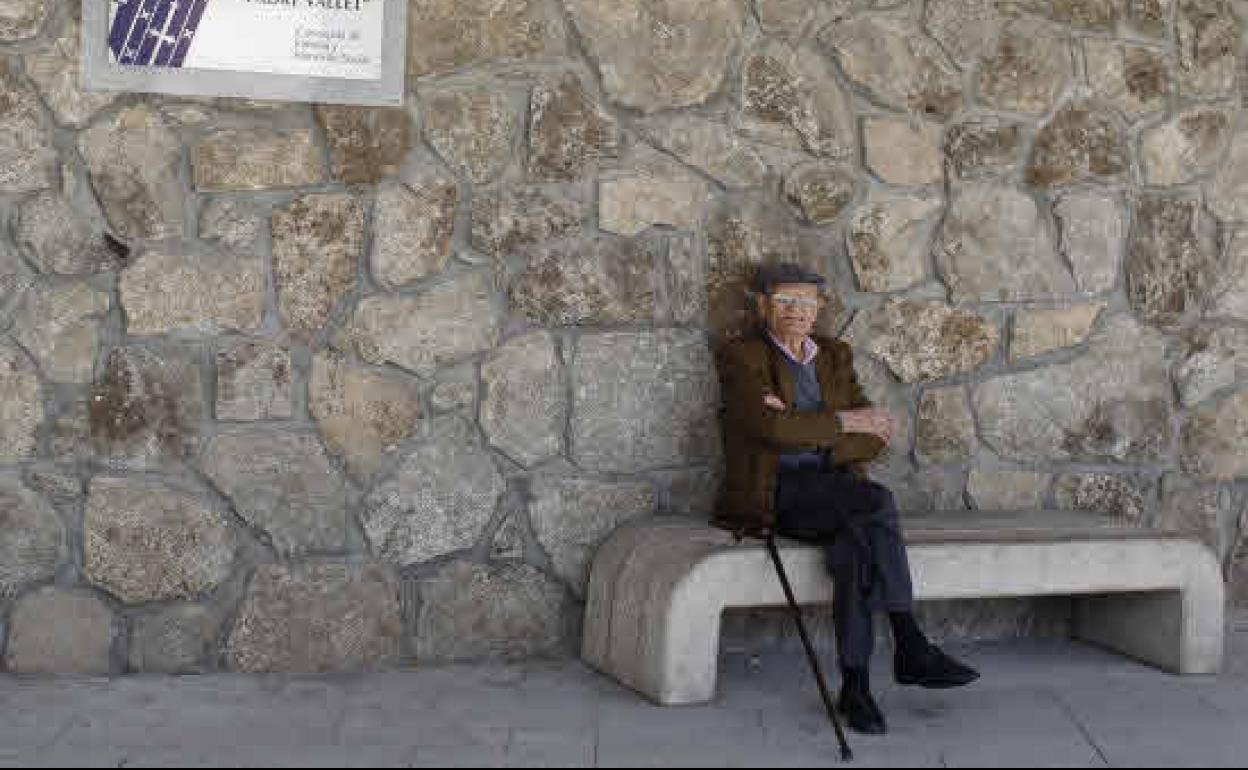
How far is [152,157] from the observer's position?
3.81m

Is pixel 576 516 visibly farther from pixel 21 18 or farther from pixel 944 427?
pixel 21 18

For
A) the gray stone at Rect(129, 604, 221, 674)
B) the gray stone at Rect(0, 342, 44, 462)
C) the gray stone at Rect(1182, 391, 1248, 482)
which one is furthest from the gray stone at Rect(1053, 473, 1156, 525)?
the gray stone at Rect(0, 342, 44, 462)

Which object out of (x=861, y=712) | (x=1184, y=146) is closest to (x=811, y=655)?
(x=861, y=712)

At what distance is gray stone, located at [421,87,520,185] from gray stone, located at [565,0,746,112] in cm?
33

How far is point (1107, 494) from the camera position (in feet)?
15.0

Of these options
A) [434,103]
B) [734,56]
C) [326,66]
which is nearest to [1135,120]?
[734,56]

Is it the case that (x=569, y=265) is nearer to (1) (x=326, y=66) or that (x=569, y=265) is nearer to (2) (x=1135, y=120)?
(1) (x=326, y=66)

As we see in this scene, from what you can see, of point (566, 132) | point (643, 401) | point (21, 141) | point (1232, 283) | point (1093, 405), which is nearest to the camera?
point (21, 141)

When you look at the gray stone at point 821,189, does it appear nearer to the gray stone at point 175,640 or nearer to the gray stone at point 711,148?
the gray stone at point 711,148

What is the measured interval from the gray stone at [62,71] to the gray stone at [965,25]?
2.46 meters

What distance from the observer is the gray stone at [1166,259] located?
454 cm

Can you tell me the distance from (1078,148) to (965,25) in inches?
21.0

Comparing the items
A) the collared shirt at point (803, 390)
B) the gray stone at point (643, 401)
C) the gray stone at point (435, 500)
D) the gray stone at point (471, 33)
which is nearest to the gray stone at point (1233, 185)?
the collared shirt at point (803, 390)

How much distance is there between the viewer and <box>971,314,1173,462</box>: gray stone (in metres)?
4.47
